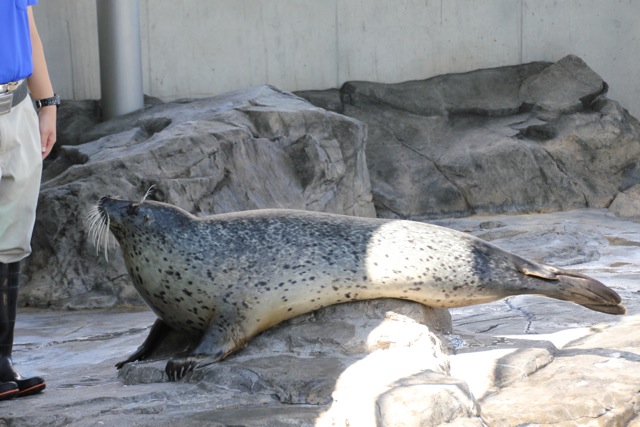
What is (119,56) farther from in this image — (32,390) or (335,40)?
(32,390)

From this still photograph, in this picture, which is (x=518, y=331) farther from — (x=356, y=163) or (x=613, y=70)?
(x=613, y=70)

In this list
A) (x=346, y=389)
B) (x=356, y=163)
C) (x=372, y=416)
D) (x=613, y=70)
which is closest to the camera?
(x=372, y=416)

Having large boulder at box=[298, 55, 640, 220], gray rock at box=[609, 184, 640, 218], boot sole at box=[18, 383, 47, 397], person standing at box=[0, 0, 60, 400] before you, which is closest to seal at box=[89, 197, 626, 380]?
boot sole at box=[18, 383, 47, 397]

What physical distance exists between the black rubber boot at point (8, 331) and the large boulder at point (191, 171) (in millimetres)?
3059

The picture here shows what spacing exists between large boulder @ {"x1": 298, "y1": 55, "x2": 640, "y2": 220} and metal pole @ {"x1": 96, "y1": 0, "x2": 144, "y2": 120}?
2192 millimetres

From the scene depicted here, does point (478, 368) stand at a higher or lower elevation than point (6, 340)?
lower

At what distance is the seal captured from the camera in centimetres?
404

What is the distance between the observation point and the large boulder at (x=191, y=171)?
22.6 ft

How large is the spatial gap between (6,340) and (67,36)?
277 inches

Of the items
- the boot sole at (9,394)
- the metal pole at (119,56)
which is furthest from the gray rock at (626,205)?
the boot sole at (9,394)

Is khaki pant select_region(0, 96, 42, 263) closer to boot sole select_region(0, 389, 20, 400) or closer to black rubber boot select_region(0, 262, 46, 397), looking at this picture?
black rubber boot select_region(0, 262, 46, 397)

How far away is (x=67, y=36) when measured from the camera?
33.2 feet

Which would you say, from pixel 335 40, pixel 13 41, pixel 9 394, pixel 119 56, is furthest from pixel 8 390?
pixel 335 40

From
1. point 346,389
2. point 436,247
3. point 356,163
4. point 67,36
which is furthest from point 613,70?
point 346,389
